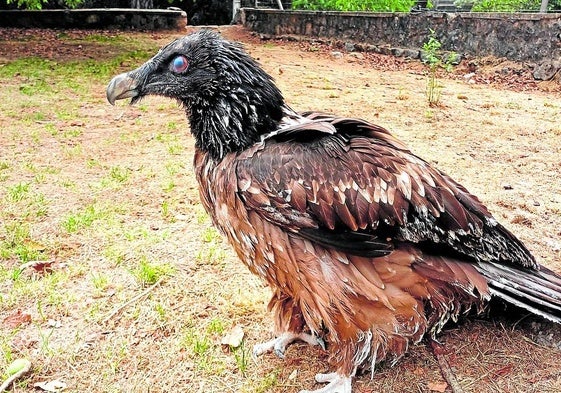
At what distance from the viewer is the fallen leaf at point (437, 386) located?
2.90m

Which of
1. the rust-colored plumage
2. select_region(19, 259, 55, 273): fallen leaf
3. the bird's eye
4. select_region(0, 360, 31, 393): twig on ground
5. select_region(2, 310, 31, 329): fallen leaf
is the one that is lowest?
select_region(0, 360, 31, 393): twig on ground

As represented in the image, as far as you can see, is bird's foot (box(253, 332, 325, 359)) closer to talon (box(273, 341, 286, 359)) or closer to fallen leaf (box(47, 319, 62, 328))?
talon (box(273, 341, 286, 359))

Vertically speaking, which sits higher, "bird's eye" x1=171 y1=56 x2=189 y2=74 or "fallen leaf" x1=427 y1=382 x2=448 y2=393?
"bird's eye" x1=171 y1=56 x2=189 y2=74

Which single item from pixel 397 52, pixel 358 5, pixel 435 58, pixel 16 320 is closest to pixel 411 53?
pixel 397 52

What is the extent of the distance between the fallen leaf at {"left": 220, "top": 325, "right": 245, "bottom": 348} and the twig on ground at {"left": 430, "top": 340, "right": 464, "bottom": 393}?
3.96 ft

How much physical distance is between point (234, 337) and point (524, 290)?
1.77 meters

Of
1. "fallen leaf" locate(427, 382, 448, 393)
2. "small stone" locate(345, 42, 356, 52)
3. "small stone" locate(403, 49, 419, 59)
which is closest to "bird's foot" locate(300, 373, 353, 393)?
"fallen leaf" locate(427, 382, 448, 393)

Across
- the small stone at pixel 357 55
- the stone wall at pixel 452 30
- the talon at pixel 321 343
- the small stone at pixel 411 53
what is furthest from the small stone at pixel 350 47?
the talon at pixel 321 343

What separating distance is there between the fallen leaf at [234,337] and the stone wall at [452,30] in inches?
406

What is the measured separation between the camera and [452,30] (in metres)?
13.2

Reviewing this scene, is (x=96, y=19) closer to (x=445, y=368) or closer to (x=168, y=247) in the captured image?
(x=168, y=247)

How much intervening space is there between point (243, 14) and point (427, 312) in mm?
20391

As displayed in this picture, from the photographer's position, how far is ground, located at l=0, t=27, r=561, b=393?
3.07 meters

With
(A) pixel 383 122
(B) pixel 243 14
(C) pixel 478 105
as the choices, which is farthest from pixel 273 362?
(B) pixel 243 14
